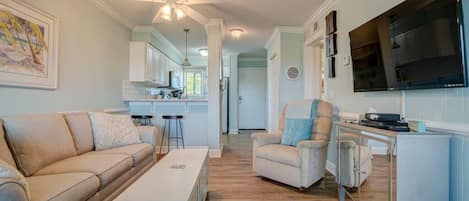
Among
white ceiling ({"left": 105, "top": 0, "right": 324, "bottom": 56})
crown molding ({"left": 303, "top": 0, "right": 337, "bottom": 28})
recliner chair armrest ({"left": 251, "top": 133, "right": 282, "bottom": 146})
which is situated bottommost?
recliner chair armrest ({"left": 251, "top": 133, "right": 282, "bottom": 146})

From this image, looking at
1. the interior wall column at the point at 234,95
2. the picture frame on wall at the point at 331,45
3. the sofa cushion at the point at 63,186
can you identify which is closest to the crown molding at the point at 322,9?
the picture frame on wall at the point at 331,45

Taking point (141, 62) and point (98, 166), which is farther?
point (141, 62)

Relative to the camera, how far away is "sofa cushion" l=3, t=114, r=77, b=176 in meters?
2.03

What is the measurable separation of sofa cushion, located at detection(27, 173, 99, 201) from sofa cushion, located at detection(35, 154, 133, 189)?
0.10m

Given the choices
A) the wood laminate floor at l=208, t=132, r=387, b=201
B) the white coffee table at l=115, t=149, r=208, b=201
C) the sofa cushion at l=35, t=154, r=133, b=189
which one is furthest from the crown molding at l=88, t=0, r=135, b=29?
the wood laminate floor at l=208, t=132, r=387, b=201

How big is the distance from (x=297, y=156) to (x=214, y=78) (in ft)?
7.58

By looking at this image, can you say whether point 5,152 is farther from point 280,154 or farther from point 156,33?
point 156,33

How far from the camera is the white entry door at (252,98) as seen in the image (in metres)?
9.08

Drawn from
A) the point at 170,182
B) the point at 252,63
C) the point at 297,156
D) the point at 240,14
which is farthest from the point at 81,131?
the point at 252,63

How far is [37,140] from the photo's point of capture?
219 cm

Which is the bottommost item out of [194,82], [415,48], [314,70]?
[415,48]

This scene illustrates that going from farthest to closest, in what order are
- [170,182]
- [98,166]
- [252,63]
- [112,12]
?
[252,63], [112,12], [98,166], [170,182]

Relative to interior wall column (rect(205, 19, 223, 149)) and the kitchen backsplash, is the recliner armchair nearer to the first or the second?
interior wall column (rect(205, 19, 223, 149))

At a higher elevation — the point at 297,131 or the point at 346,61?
the point at 346,61
